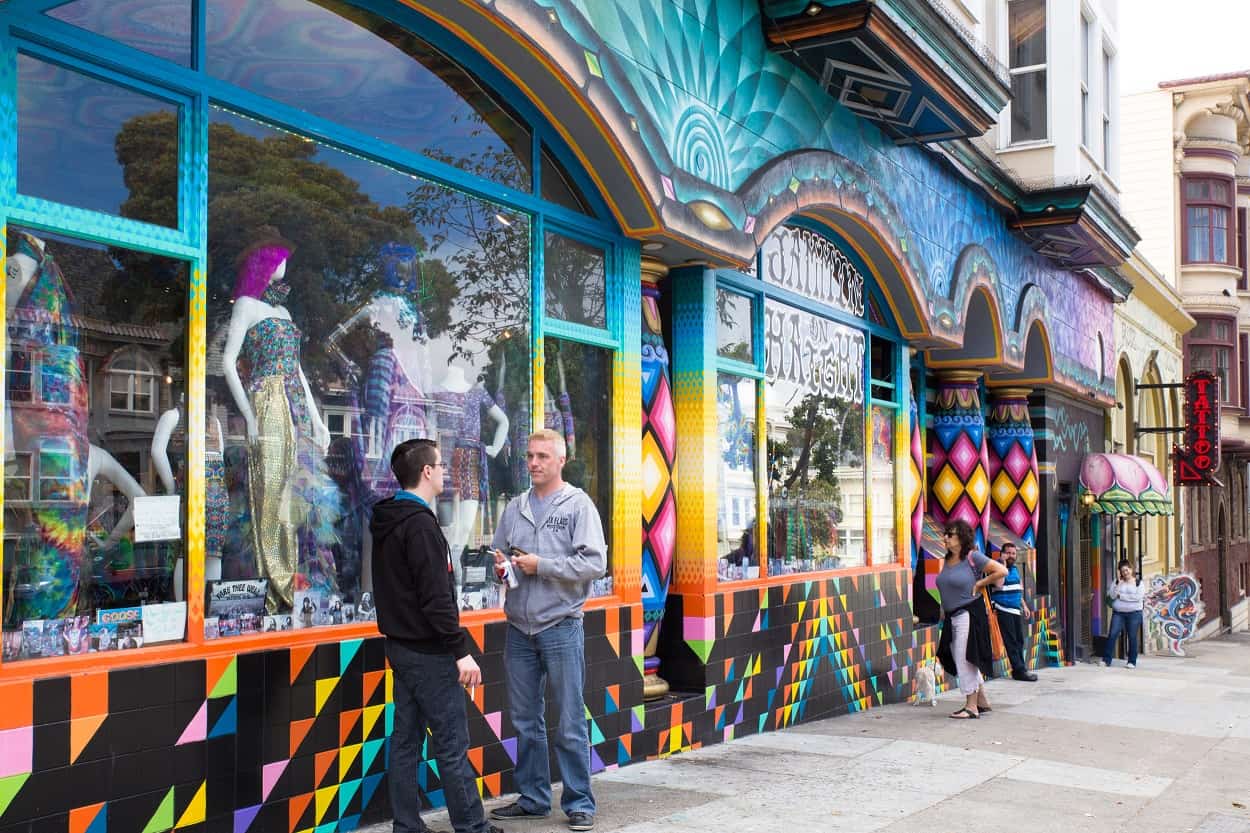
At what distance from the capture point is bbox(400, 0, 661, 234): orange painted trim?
6.14 m

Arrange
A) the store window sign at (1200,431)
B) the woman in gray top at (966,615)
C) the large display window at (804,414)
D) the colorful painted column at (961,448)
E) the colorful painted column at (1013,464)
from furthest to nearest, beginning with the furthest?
the store window sign at (1200,431) < the colorful painted column at (1013,464) < the colorful painted column at (961,448) < the woman in gray top at (966,615) < the large display window at (804,414)

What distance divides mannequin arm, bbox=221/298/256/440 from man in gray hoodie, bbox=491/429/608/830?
1.33m

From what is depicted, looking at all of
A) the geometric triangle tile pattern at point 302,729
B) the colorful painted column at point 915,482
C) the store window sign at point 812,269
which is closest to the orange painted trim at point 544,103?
the geometric triangle tile pattern at point 302,729

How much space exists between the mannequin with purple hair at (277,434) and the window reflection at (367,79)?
2.43 feet

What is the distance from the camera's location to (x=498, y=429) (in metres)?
7.06

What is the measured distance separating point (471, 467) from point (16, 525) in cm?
279

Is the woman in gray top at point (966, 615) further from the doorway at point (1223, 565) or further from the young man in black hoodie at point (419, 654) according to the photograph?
the doorway at point (1223, 565)

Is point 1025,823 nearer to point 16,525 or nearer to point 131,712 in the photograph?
point 131,712

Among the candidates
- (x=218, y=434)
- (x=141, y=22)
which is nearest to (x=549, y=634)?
(x=218, y=434)

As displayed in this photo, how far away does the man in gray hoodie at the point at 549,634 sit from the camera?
5.91m

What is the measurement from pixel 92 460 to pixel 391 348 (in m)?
1.88

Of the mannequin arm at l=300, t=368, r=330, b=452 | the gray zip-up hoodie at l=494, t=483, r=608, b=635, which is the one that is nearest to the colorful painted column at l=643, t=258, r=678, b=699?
the gray zip-up hoodie at l=494, t=483, r=608, b=635

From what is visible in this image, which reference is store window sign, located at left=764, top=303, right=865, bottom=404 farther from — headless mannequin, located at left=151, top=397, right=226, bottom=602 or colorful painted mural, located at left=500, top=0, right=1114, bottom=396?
headless mannequin, located at left=151, top=397, right=226, bottom=602

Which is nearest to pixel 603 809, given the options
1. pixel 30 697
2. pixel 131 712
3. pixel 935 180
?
pixel 131 712
